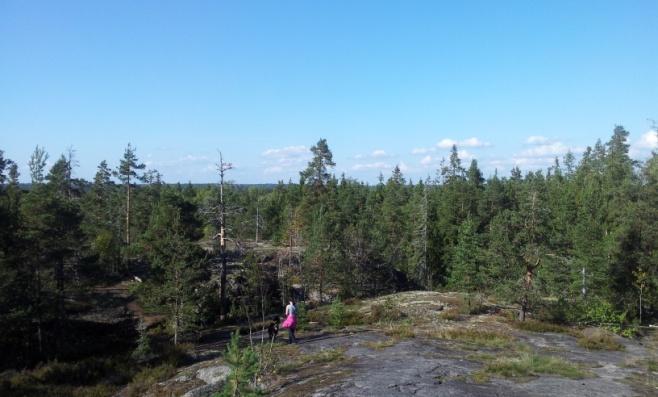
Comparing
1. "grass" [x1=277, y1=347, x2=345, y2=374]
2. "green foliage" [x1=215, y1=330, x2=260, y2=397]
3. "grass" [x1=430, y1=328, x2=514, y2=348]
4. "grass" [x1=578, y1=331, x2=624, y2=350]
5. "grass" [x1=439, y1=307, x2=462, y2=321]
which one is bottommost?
"grass" [x1=578, y1=331, x2=624, y2=350]

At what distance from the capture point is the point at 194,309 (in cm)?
2245

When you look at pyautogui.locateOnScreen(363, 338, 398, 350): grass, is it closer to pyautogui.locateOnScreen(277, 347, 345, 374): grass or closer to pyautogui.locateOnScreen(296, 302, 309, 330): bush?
pyautogui.locateOnScreen(277, 347, 345, 374): grass

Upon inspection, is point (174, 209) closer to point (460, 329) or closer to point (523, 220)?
point (460, 329)

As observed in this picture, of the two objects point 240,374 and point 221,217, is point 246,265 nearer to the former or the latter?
point 221,217

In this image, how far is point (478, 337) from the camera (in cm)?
2061

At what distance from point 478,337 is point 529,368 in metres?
6.00

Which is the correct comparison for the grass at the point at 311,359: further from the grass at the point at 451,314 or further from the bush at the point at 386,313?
the grass at the point at 451,314

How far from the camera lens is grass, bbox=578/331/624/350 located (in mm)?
20375

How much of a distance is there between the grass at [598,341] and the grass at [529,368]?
5.56 metres

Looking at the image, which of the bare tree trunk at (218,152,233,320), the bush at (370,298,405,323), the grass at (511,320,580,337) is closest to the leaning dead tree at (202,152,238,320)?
the bare tree trunk at (218,152,233,320)

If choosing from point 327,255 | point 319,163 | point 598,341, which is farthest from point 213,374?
point 319,163

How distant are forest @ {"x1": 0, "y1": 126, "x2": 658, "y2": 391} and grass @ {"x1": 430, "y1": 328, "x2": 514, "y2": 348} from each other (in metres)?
3.80

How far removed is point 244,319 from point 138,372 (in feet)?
43.6

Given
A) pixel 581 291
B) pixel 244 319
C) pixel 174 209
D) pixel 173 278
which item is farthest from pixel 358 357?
pixel 581 291
